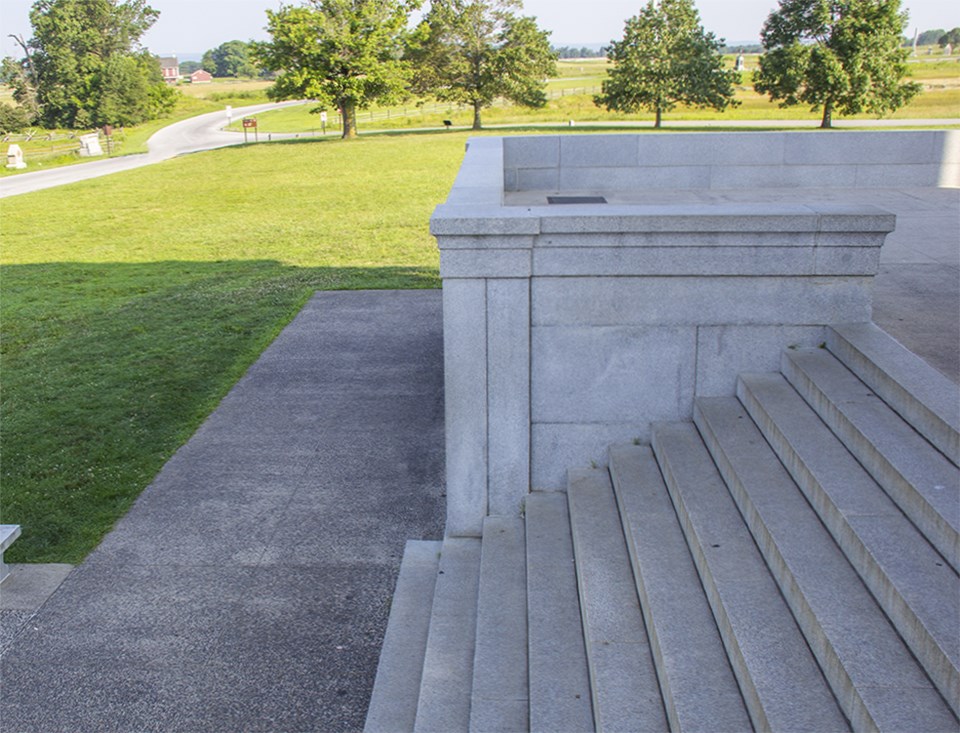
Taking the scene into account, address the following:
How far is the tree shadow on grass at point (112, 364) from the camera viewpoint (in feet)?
25.9

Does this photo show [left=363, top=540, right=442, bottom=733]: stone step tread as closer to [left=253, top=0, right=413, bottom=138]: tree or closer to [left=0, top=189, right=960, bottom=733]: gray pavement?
[left=0, top=189, right=960, bottom=733]: gray pavement

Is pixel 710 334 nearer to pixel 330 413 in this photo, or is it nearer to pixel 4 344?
pixel 330 413

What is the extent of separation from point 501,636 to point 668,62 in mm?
53446

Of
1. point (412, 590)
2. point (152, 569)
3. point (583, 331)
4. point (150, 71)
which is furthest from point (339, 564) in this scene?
point (150, 71)

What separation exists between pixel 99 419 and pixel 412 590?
5.14 meters

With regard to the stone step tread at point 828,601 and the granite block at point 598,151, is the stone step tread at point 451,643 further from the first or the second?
the granite block at point 598,151

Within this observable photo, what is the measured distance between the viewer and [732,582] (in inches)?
181

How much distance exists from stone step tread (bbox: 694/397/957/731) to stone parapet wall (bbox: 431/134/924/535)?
28.8 inches

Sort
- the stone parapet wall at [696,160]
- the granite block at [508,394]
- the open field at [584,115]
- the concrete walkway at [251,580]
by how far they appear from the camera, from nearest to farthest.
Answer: the concrete walkway at [251,580] < the granite block at [508,394] < the stone parapet wall at [696,160] < the open field at [584,115]

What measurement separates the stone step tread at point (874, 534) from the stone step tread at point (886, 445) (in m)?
0.06

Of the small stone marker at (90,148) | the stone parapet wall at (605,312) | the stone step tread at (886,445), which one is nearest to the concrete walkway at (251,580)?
the stone parapet wall at (605,312)

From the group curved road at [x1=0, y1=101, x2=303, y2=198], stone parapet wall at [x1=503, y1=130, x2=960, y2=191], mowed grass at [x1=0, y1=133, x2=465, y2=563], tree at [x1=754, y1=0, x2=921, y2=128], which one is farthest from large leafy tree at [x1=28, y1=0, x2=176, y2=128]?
stone parapet wall at [x1=503, y1=130, x2=960, y2=191]

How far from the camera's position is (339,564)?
6711 millimetres

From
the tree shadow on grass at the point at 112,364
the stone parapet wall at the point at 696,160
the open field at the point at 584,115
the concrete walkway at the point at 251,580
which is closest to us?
the concrete walkway at the point at 251,580
